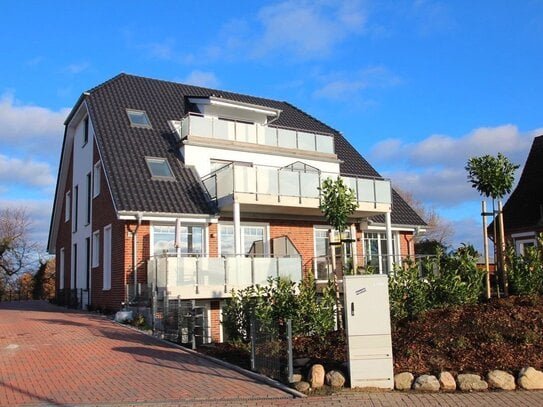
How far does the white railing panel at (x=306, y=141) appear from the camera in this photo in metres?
25.6

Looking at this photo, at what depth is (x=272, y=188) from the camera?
71.1ft

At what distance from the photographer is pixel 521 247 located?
3080cm

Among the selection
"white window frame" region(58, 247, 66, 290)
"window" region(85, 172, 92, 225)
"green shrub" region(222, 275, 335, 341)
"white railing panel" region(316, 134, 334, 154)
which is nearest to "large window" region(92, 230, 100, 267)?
"window" region(85, 172, 92, 225)

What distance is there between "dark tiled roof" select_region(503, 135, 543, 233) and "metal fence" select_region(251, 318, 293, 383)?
2252 cm

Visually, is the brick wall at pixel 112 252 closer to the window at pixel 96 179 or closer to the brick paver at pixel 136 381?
the window at pixel 96 179

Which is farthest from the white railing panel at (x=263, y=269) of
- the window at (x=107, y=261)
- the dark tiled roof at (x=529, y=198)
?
the dark tiled roof at (x=529, y=198)

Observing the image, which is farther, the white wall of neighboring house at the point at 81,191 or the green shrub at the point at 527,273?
the white wall of neighboring house at the point at 81,191

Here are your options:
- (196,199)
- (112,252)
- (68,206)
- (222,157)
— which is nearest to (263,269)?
(196,199)

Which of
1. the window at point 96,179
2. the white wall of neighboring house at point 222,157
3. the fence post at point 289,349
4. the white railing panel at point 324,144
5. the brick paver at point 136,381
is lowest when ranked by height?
the brick paver at point 136,381

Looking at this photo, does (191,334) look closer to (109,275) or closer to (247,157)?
(109,275)

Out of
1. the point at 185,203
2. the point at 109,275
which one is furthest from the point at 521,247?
the point at 109,275

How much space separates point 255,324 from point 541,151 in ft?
93.1

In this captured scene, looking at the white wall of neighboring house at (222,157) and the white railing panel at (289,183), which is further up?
the white wall of neighboring house at (222,157)

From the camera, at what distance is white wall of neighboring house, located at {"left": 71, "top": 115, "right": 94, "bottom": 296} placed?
25.2 m
